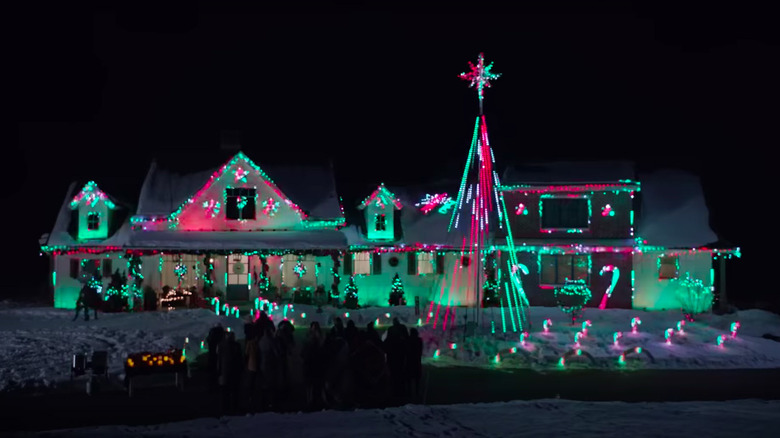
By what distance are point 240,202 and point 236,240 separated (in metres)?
1.83

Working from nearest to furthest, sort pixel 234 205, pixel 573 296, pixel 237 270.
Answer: pixel 573 296
pixel 234 205
pixel 237 270

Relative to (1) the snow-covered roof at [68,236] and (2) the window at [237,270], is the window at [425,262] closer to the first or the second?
(2) the window at [237,270]

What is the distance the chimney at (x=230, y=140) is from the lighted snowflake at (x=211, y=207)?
5493 mm

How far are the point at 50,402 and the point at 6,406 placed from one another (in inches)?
26.9

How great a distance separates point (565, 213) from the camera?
3128cm

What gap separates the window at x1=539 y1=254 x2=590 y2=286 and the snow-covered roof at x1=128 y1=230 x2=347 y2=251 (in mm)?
8159

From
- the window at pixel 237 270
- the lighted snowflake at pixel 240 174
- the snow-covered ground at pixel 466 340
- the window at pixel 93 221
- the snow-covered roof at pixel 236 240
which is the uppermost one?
the lighted snowflake at pixel 240 174

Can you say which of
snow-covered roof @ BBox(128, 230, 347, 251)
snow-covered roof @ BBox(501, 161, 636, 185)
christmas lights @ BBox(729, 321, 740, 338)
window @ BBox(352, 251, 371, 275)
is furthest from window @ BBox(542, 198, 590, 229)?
christmas lights @ BBox(729, 321, 740, 338)

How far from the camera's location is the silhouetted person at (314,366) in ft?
43.3

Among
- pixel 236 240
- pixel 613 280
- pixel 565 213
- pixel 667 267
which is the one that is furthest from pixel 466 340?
pixel 667 267

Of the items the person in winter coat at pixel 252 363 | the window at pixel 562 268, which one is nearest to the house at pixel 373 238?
the window at pixel 562 268

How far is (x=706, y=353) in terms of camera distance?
60.9 ft

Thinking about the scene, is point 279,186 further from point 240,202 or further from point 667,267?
point 667,267

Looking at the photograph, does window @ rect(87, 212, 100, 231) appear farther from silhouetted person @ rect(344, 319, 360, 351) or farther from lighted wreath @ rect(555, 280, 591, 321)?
silhouetted person @ rect(344, 319, 360, 351)
